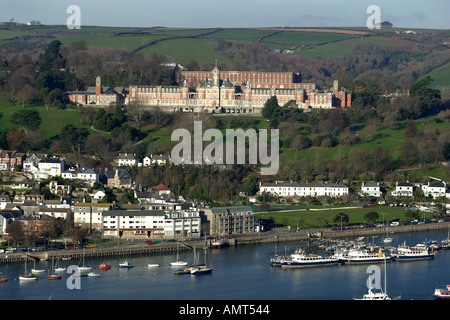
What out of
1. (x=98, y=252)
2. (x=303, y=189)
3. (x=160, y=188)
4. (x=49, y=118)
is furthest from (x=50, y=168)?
(x=303, y=189)

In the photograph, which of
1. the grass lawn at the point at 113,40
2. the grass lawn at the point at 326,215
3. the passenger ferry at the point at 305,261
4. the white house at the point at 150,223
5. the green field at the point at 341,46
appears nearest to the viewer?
the passenger ferry at the point at 305,261

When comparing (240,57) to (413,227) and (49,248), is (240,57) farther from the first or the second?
(49,248)

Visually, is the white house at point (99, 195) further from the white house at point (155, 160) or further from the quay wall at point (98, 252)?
the white house at point (155, 160)

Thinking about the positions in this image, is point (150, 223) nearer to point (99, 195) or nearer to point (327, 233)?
point (99, 195)

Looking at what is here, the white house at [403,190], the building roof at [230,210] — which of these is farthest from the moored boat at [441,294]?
the white house at [403,190]

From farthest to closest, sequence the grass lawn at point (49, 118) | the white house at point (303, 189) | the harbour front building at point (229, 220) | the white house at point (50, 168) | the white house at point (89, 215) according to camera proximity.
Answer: the grass lawn at point (49, 118), the white house at point (303, 189), the white house at point (50, 168), the harbour front building at point (229, 220), the white house at point (89, 215)

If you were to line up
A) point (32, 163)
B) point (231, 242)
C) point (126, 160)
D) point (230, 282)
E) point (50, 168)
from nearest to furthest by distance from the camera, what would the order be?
point (230, 282), point (231, 242), point (50, 168), point (32, 163), point (126, 160)
